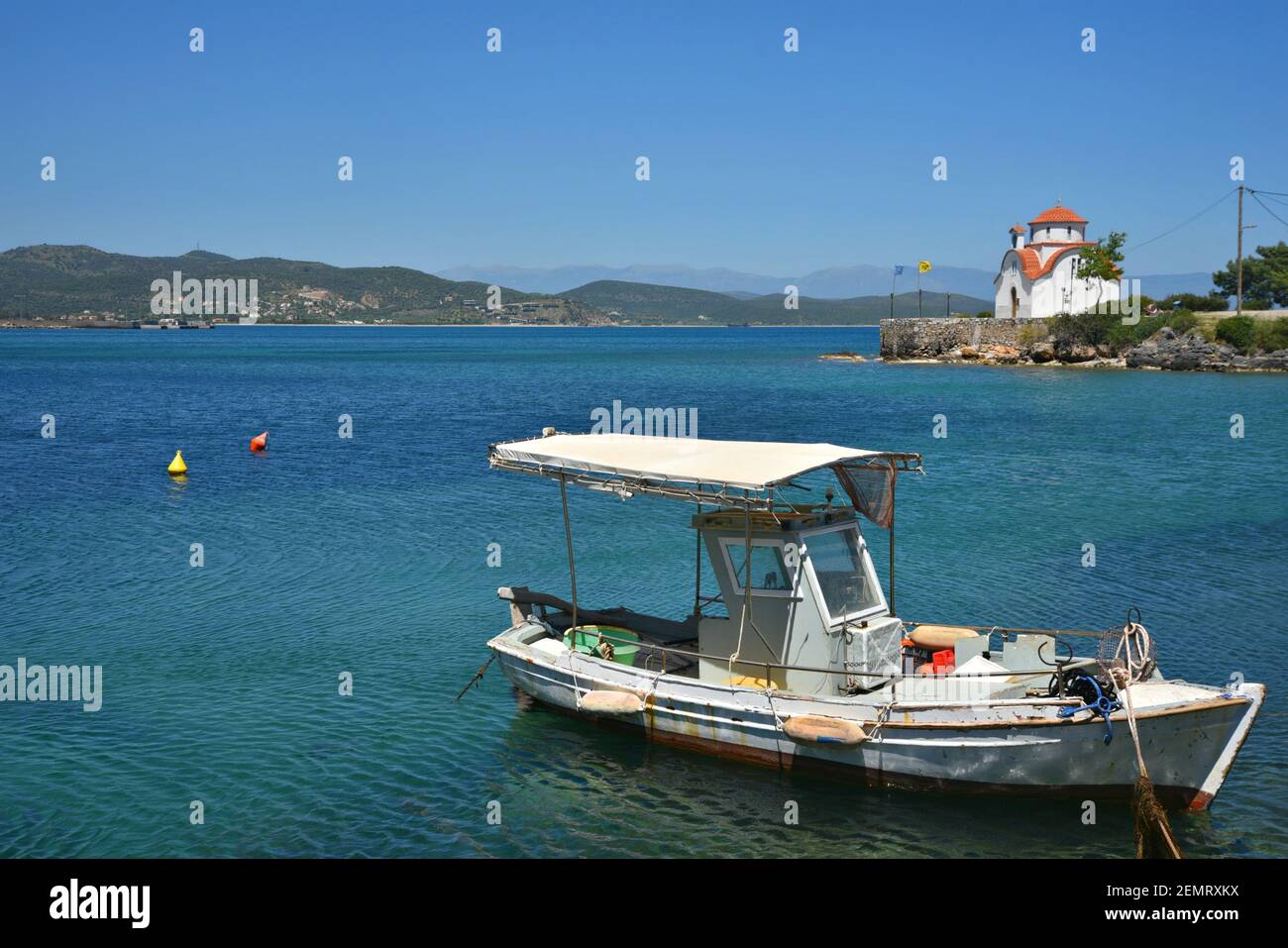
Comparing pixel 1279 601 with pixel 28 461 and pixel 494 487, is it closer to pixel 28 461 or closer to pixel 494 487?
pixel 494 487

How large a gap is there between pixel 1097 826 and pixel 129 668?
1588 cm

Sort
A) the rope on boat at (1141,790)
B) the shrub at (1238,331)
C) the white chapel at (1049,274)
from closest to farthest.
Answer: the rope on boat at (1141,790) → the shrub at (1238,331) → the white chapel at (1049,274)

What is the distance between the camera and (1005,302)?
358 ft

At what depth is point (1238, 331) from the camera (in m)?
86.7

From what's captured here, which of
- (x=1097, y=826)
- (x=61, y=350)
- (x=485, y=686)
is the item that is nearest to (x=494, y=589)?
(x=485, y=686)

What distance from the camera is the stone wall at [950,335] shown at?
4072 inches

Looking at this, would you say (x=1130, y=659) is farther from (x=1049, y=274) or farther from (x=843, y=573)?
(x=1049, y=274)

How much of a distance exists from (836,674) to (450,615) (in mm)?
10289

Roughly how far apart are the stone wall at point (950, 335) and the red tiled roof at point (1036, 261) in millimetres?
4478

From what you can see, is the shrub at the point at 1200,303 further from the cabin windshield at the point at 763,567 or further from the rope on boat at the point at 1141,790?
the cabin windshield at the point at 763,567

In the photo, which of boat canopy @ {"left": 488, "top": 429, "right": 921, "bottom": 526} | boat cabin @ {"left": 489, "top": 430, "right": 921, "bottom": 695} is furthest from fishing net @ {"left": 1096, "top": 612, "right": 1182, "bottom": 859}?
boat canopy @ {"left": 488, "top": 429, "right": 921, "bottom": 526}

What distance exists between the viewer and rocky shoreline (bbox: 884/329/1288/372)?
283 feet

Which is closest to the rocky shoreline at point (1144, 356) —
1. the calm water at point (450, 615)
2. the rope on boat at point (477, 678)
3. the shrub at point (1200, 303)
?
the shrub at point (1200, 303)

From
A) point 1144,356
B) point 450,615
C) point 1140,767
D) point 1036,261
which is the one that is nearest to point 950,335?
A: point 1036,261
